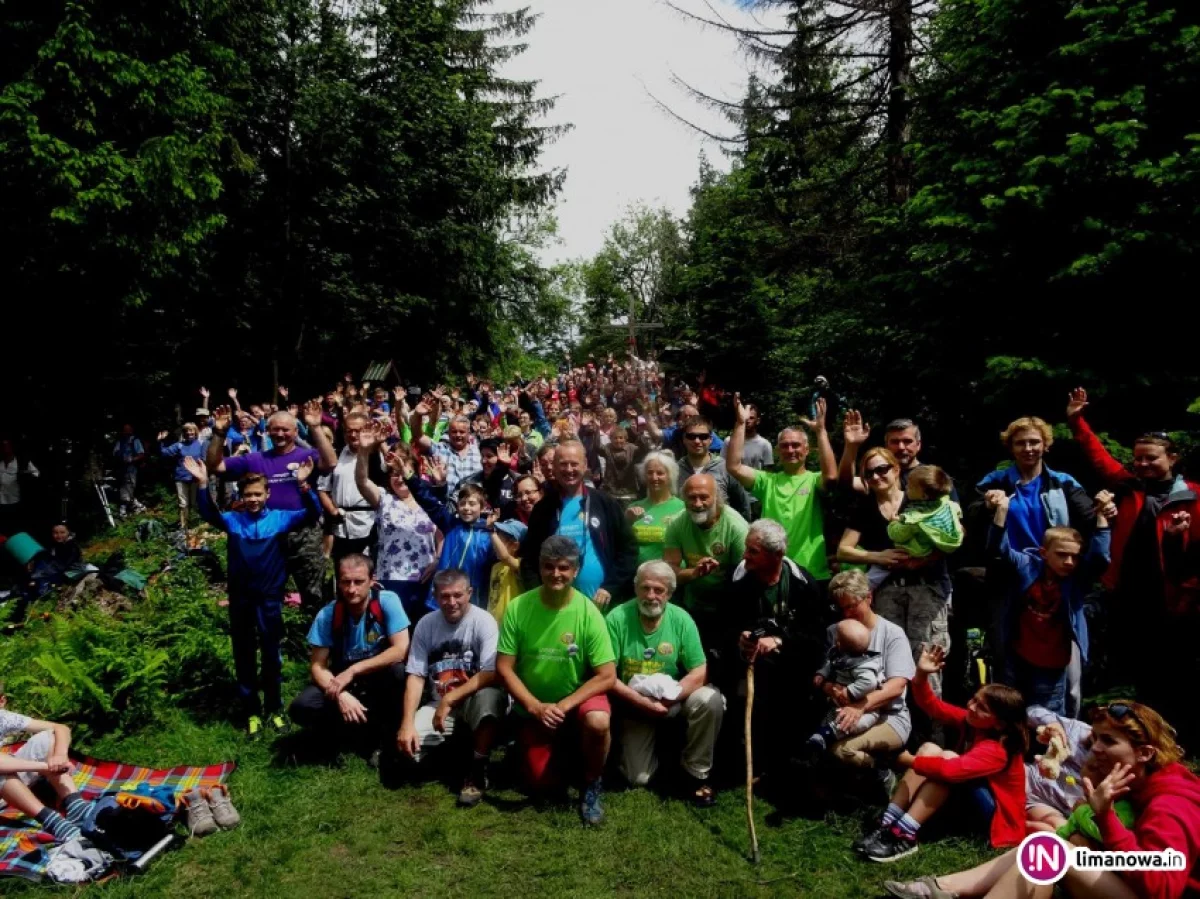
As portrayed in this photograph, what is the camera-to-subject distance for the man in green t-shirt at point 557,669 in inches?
191

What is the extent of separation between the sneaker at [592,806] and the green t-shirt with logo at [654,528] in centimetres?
152

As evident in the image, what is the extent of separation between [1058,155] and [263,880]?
8.01 metres

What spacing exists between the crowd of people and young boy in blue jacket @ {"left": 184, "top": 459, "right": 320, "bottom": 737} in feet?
0.06

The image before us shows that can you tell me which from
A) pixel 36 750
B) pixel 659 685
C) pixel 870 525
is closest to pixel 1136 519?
pixel 870 525

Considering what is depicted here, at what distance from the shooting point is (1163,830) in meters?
3.15

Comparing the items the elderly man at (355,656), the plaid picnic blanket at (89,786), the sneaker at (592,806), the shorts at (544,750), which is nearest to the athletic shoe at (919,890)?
the sneaker at (592,806)

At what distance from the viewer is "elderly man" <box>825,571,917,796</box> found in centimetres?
459

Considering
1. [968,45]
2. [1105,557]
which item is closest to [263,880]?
[1105,557]

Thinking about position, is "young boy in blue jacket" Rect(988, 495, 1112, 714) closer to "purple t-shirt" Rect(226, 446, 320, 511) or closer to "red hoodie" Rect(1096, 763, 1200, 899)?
"red hoodie" Rect(1096, 763, 1200, 899)

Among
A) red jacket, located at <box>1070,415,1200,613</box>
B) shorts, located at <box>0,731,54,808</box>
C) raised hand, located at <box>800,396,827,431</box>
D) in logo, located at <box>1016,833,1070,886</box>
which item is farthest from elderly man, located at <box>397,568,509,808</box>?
red jacket, located at <box>1070,415,1200,613</box>

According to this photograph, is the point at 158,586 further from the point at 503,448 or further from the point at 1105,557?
the point at 1105,557

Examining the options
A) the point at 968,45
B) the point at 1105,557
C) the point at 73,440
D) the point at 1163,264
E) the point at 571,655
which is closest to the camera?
the point at 1105,557

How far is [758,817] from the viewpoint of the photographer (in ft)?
15.5

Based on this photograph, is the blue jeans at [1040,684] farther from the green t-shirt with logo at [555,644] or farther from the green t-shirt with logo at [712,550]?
the green t-shirt with logo at [555,644]
